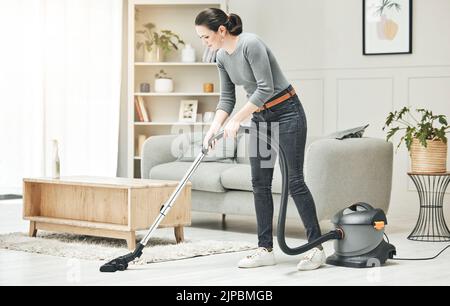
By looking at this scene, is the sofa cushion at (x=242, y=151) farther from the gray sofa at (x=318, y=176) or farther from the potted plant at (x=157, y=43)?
the potted plant at (x=157, y=43)

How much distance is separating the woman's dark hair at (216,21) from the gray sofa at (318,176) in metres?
1.32

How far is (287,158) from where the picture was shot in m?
3.54

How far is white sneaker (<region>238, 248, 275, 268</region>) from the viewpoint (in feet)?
11.9

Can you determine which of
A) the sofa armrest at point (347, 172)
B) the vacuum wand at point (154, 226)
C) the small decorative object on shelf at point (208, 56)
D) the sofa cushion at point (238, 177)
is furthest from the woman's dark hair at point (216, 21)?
the small decorative object on shelf at point (208, 56)

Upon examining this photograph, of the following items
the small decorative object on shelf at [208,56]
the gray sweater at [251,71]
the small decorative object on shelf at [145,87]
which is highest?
the small decorative object on shelf at [208,56]

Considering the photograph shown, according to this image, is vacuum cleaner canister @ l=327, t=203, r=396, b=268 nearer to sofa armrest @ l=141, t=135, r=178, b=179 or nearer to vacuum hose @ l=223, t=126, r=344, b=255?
vacuum hose @ l=223, t=126, r=344, b=255

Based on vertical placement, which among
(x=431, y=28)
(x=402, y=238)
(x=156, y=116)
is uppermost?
(x=431, y=28)

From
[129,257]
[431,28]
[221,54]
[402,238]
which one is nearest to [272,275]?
[129,257]

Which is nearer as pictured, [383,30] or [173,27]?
[383,30]

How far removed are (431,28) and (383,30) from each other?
0.38 m

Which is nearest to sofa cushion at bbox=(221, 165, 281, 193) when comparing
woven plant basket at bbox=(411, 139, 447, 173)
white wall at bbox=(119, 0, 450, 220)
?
woven plant basket at bbox=(411, 139, 447, 173)

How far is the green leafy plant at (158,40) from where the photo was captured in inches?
273
